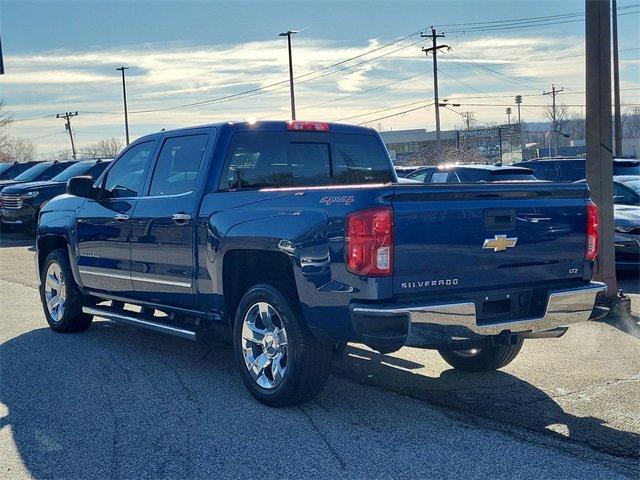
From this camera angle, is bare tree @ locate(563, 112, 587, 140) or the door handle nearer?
the door handle

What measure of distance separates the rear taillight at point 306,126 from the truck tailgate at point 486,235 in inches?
82.2

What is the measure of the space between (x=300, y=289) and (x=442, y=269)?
93 centimetres

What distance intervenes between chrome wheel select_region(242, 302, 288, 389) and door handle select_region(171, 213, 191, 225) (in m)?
1.02

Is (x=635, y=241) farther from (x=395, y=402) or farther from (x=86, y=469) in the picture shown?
(x=86, y=469)

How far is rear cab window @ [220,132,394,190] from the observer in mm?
6223

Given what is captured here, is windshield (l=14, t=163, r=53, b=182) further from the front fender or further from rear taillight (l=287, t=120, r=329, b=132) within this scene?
rear taillight (l=287, t=120, r=329, b=132)

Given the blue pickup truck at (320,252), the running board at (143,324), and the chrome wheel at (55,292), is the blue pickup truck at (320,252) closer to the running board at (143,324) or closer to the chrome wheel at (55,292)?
the running board at (143,324)

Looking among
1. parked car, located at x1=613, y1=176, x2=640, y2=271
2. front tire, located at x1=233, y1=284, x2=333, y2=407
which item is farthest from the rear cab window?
parked car, located at x1=613, y1=176, x2=640, y2=271

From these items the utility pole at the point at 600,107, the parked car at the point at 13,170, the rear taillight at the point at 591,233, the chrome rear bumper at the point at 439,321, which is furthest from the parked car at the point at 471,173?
the parked car at the point at 13,170

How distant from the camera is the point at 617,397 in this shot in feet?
18.1

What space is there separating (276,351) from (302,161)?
→ 184cm

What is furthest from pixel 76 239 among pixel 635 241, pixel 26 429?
pixel 635 241

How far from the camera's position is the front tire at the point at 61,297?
794 centimetres

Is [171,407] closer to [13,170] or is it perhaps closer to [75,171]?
[75,171]
